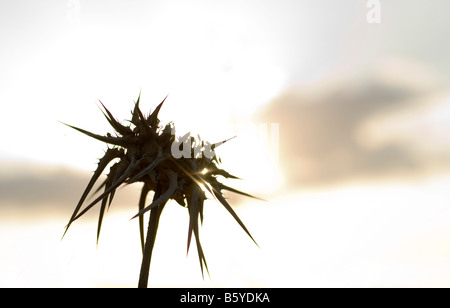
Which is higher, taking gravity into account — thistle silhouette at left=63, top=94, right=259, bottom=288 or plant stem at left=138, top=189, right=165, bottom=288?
thistle silhouette at left=63, top=94, right=259, bottom=288

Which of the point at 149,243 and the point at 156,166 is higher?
the point at 156,166

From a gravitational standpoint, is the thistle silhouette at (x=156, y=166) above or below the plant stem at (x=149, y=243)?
above

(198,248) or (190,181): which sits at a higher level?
(190,181)
